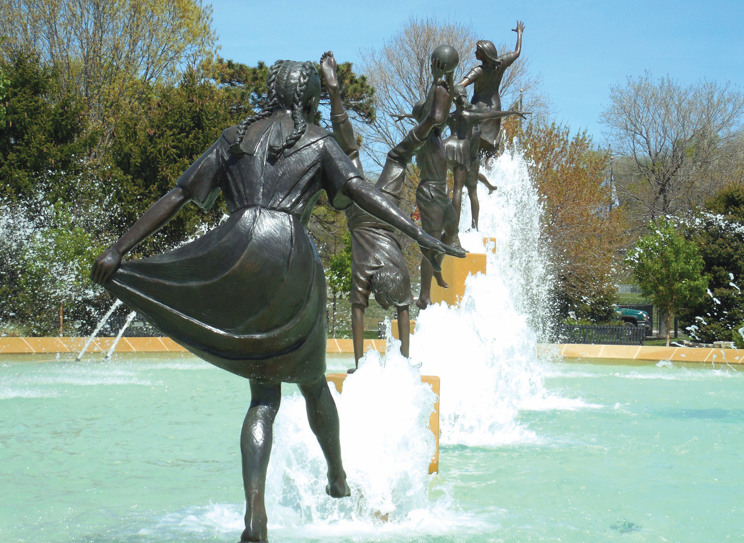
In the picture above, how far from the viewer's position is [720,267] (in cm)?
1641

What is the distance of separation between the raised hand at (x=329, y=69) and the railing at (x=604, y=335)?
44.4 feet

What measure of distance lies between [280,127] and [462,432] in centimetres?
346

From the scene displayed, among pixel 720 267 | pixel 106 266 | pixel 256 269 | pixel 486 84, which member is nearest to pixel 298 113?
pixel 256 269

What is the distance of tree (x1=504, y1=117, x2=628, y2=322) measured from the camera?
20.6 meters

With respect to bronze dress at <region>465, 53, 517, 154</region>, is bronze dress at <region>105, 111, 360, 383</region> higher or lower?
lower

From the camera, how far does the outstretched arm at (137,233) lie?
2393 mm

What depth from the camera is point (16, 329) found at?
13305 mm

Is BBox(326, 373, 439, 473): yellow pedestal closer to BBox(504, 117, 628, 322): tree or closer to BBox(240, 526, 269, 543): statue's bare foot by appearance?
BBox(240, 526, 269, 543): statue's bare foot

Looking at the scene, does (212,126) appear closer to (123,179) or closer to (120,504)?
(123,179)

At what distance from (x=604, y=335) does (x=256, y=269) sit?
1565 centimetres

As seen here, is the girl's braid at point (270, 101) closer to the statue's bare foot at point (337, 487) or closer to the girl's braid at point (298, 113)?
the girl's braid at point (298, 113)

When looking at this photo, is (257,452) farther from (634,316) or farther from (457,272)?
(634,316)

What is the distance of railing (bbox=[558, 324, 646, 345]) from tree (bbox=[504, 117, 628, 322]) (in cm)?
344

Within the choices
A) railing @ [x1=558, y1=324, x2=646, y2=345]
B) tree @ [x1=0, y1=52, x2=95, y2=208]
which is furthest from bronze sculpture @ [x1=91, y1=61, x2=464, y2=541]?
railing @ [x1=558, y1=324, x2=646, y2=345]
